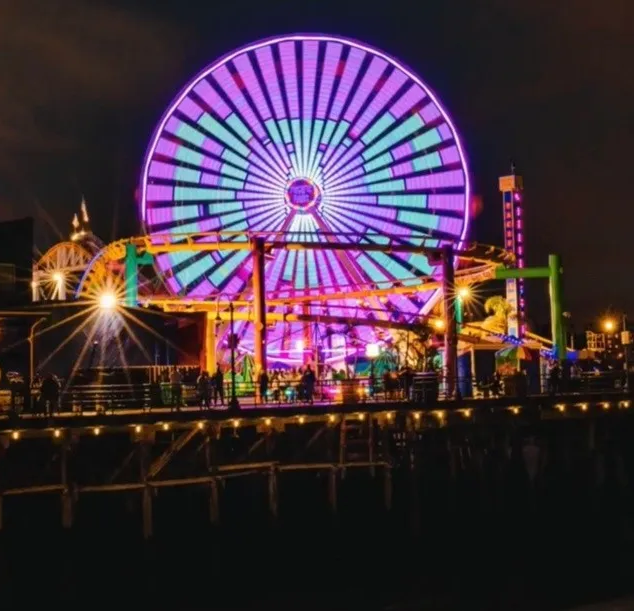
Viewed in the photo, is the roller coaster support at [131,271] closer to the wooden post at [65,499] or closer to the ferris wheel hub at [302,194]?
the ferris wheel hub at [302,194]

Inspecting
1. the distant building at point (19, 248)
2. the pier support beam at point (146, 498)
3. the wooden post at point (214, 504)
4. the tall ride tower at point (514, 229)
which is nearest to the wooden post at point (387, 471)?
the wooden post at point (214, 504)

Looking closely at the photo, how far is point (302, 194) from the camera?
189 ft

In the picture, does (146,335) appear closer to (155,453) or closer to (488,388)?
(155,453)

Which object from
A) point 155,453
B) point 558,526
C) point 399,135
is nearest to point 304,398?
point 155,453

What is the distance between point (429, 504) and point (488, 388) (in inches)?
258

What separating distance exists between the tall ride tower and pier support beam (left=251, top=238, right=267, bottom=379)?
2982cm

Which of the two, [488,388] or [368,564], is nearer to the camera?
[368,564]

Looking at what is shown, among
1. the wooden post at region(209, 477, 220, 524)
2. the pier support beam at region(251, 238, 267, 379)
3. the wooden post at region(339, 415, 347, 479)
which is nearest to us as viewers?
the wooden post at region(209, 477, 220, 524)

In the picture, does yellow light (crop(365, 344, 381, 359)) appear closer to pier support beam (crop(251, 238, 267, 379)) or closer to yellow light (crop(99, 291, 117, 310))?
pier support beam (crop(251, 238, 267, 379))

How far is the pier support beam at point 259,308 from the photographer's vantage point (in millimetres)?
39375

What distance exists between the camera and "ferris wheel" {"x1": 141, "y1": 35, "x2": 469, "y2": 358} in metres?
56.3

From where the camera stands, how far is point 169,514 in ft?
103

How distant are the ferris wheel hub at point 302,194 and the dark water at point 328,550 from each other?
24.8m

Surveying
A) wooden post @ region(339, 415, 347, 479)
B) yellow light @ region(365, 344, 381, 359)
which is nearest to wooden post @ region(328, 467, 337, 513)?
wooden post @ region(339, 415, 347, 479)
